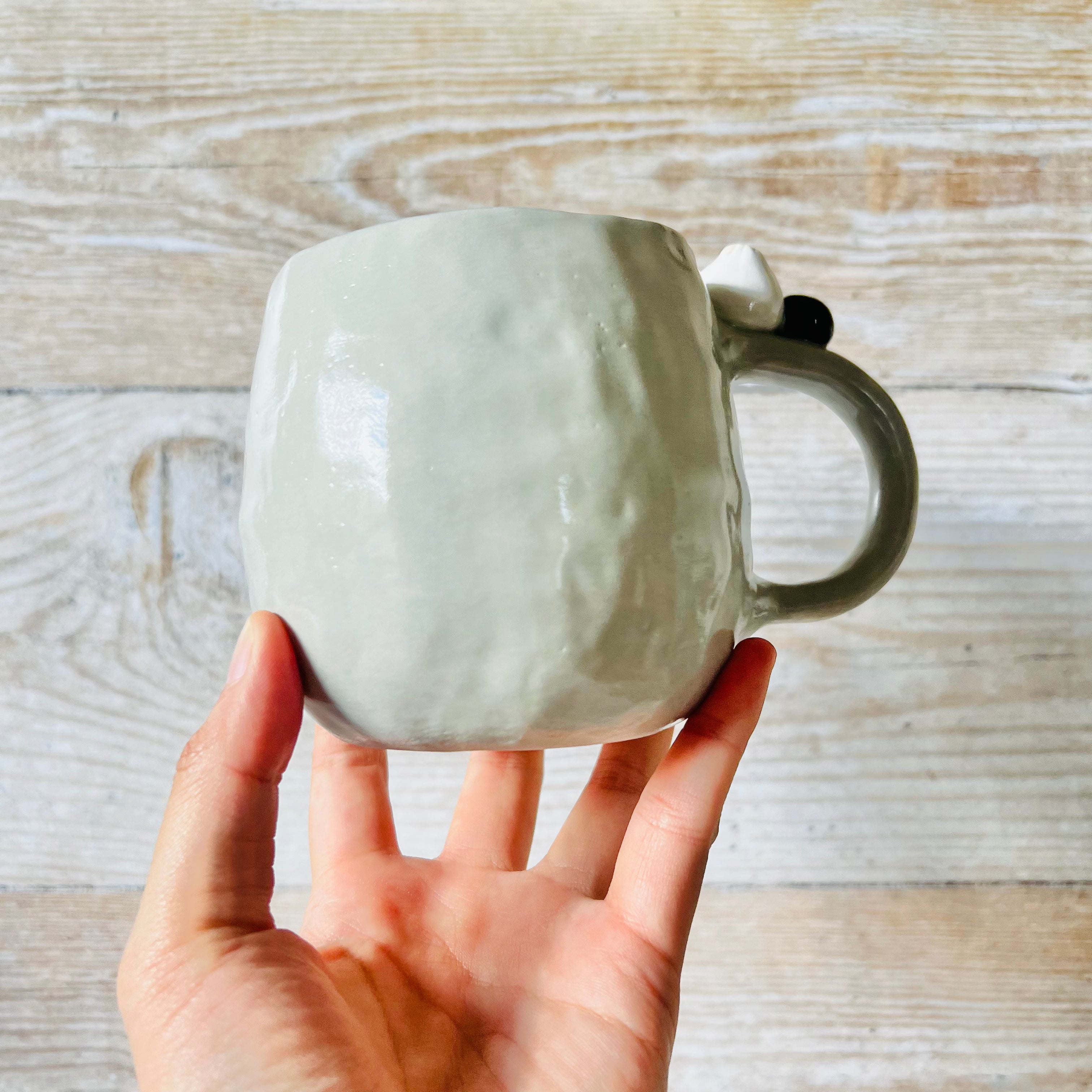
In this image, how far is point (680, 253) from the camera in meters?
0.43

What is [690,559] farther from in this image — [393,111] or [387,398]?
[393,111]

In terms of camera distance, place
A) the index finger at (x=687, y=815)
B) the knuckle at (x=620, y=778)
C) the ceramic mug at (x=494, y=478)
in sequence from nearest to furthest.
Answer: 1. the ceramic mug at (x=494, y=478)
2. the index finger at (x=687, y=815)
3. the knuckle at (x=620, y=778)

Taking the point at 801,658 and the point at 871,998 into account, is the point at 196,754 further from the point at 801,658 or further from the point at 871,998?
the point at 871,998

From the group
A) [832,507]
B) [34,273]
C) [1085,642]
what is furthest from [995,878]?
[34,273]

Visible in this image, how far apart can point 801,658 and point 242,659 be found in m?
0.44

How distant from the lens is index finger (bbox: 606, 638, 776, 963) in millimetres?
481

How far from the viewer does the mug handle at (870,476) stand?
470 millimetres

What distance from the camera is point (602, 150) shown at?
0.71 metres

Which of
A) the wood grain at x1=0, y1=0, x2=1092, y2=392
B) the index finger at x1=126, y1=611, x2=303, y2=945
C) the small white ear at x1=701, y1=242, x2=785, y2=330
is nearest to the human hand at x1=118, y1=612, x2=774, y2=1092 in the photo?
the index finger at x1=126, y1=611, x2=303, y2=945

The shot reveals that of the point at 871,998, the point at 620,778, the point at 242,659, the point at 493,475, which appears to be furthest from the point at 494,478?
the point at 871,998

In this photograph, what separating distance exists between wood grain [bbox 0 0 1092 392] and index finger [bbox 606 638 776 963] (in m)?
0.35

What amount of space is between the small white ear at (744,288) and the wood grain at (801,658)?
0.82 feet

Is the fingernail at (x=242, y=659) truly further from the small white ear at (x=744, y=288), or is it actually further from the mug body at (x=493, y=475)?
the small white ear at (x=744, y=288)

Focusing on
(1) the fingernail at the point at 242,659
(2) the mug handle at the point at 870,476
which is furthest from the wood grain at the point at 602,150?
(1) the fingernail at the point at 242,659
